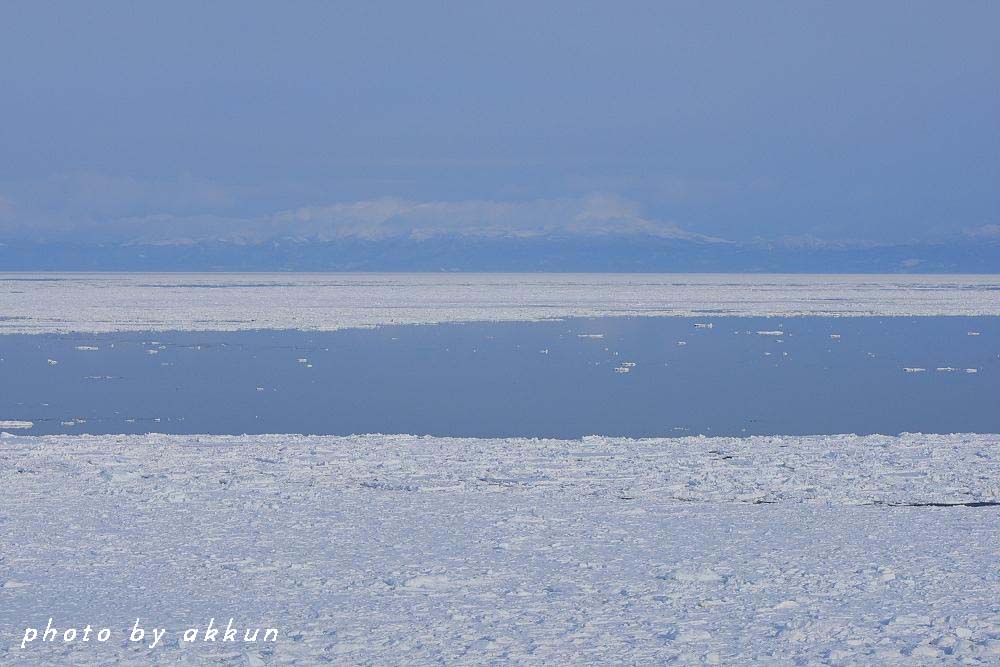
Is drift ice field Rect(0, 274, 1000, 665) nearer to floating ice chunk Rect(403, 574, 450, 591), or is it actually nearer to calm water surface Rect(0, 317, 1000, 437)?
floating ice chunk Rect(403, 574, 450, 591)

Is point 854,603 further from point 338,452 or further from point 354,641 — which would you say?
point 338,452

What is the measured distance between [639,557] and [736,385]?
1013cm

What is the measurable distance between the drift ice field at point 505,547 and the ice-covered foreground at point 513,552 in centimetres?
2

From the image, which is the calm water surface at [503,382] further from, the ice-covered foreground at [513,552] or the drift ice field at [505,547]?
the ice-covered foreground at [513,552]

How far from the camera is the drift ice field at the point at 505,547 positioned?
5137mm

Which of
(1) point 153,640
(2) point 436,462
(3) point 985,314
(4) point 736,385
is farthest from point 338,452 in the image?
(3) point 985,314

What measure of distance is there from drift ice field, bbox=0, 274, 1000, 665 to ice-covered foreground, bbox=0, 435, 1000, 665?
20 millimetres

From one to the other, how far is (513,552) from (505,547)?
0.34ft

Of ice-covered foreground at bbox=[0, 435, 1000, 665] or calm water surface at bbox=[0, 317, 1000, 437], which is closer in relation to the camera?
ice-covered foreground at bbox=[0, 435, 1000, 665]

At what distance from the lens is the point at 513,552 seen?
21.7ft

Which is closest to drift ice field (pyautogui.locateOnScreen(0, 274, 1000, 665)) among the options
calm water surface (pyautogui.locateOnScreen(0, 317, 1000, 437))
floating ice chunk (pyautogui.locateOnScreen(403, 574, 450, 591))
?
floating ice chunk (pyautogui.locateOnScreen(403, 574, 450, 591))

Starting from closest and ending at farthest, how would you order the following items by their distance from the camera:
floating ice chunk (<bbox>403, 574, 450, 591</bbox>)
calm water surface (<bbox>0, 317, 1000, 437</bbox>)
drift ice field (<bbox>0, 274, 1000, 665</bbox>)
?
drift ice field (<bbox>0, 274, 1000, 665</bbox>), floating ice chunk (<bbox>403, 574, 450, 591</bbox>), calm water surface (<bbox>0, 317, 1000, 437</bbox>)

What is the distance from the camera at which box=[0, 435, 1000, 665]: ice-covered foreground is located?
16.9ft

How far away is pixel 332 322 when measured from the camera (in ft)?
95.4
